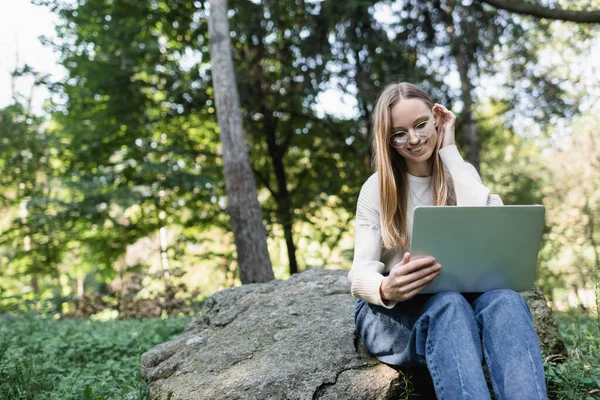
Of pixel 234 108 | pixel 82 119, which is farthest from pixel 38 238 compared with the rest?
pixel 234 108

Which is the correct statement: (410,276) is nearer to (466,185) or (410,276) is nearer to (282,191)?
(466,185)

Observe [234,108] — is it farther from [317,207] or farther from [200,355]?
[200,355]

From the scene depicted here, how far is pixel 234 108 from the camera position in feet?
19.8

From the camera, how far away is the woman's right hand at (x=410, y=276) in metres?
1.76

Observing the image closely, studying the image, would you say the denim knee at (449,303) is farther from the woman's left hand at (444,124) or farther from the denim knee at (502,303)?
the woman's left hand at (444,124)

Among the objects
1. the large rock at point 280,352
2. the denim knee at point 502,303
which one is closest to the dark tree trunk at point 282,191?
the large rock at point 280,352

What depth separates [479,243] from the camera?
1.78 m

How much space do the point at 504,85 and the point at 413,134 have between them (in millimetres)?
7116

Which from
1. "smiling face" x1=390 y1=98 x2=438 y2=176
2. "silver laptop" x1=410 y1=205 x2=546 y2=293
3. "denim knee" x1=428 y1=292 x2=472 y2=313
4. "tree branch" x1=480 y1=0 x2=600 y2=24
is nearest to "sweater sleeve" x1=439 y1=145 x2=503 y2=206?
"smiling face" x1=390 y1=98 x2=438 y2=176

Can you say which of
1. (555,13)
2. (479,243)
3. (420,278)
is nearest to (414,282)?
(420,278)

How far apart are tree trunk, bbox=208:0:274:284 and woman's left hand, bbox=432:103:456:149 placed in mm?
3610

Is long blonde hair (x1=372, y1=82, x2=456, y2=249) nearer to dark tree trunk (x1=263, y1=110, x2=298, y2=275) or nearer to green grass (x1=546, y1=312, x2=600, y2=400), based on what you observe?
green grass (x1=546, y1=312, x2=600, y2=400)

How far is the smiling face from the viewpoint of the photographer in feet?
7.10

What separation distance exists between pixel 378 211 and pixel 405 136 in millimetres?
347
